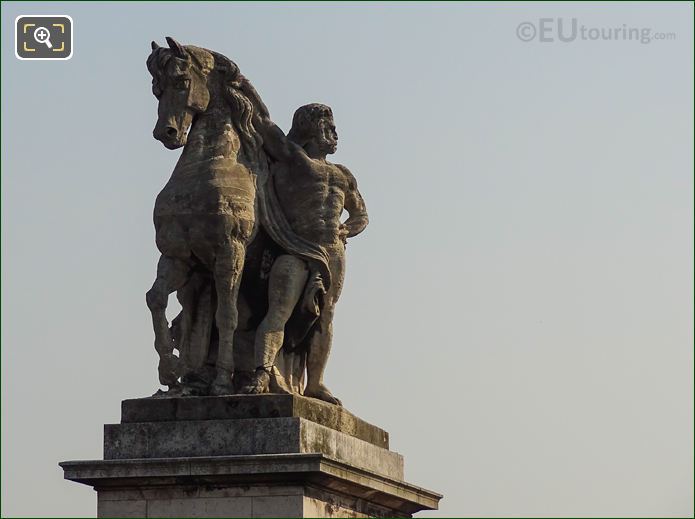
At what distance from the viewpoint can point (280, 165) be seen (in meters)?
22.5

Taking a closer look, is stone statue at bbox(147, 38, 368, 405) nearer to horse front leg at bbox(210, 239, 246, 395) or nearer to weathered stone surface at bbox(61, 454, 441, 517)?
horse front leg at bbox(210, 239, 246, 395)

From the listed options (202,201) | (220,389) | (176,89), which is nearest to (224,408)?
(220,389)

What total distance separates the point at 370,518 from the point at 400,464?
1242mm

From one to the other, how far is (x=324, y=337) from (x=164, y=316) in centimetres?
186

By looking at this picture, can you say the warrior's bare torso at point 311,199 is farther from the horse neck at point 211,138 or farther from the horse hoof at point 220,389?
the horse hoof at point 220,389

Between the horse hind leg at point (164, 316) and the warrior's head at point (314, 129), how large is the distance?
2.11 m

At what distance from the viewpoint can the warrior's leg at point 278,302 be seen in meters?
21.8

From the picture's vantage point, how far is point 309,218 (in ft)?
73.1

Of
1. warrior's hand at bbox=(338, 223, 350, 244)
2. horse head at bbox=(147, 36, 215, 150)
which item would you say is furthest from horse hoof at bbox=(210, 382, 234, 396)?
horse head at bbox=(147, 36, 215, 150)

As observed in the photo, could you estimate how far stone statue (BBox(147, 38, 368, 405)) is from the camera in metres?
21.6

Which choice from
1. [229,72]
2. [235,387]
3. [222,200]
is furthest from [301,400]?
[229,72]

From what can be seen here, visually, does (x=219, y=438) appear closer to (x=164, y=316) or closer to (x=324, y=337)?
(x=164, y=316)

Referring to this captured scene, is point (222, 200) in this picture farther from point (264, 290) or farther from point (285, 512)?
point (285, 512)

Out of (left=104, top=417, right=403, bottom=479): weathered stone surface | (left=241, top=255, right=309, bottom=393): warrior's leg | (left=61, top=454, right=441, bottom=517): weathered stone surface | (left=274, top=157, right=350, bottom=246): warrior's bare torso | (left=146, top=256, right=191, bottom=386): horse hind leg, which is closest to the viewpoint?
(left=61, top=454, right=441, bottom=517): weathered stone surface
